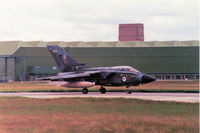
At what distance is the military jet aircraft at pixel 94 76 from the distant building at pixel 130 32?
3301 inches

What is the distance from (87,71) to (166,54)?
191ft

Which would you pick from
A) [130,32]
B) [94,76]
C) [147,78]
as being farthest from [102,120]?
[130,32]

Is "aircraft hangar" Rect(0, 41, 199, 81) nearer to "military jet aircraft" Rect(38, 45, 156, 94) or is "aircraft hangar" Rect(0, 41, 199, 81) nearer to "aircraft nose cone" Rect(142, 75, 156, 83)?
"military jet aircraft" Rect(38, 45, 156, 94)

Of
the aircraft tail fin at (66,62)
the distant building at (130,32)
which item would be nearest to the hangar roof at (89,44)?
the distant building at (130,32)

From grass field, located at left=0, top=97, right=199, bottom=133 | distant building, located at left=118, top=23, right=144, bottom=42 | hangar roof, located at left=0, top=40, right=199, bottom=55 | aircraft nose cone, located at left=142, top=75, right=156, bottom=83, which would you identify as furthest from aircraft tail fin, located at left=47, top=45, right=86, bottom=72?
distant building, located at left=118, top=23, right=144, bottom=42

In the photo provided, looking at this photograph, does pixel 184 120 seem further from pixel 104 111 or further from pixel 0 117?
pixel 0 117

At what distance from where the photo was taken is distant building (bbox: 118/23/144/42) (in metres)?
121

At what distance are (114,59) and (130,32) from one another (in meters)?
33.8

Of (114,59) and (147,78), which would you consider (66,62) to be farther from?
(114,59)

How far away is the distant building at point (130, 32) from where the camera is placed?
121438mm

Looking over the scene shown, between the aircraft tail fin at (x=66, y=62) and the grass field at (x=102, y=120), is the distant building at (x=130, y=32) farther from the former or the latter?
the grass field at (x=102, y=120)

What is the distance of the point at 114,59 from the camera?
93.7m

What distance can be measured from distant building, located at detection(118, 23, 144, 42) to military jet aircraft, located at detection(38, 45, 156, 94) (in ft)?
275

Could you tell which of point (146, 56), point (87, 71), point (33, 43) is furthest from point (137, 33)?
point (87, 71)
